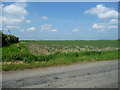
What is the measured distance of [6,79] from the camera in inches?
295

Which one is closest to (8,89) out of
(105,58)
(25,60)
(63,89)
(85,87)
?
(63,89)

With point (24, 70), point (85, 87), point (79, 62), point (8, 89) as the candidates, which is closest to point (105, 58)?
point (79, 62)

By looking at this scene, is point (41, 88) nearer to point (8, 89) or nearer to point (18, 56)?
point (8, 89)

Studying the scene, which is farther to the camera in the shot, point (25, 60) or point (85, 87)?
point (25, 60)

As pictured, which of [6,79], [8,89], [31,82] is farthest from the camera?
[6,79]

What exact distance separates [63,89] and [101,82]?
182 cm

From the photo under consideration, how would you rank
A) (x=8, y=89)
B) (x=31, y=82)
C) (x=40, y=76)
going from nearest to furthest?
(x=8, y=89) → (x=31, y=82) → (x=40, y=76)

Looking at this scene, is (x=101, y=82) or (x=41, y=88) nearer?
(x=41, y=88)

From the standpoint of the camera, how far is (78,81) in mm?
7348

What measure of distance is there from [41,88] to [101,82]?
246 cm

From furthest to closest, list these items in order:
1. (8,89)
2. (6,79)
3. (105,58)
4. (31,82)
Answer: (105,58) < (6,79) < (31,82) < (8,89)

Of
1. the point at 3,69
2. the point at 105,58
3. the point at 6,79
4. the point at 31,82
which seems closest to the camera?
the point at 31,82

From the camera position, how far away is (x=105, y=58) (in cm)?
1456

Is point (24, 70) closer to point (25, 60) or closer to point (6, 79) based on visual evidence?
point (6, 79)
